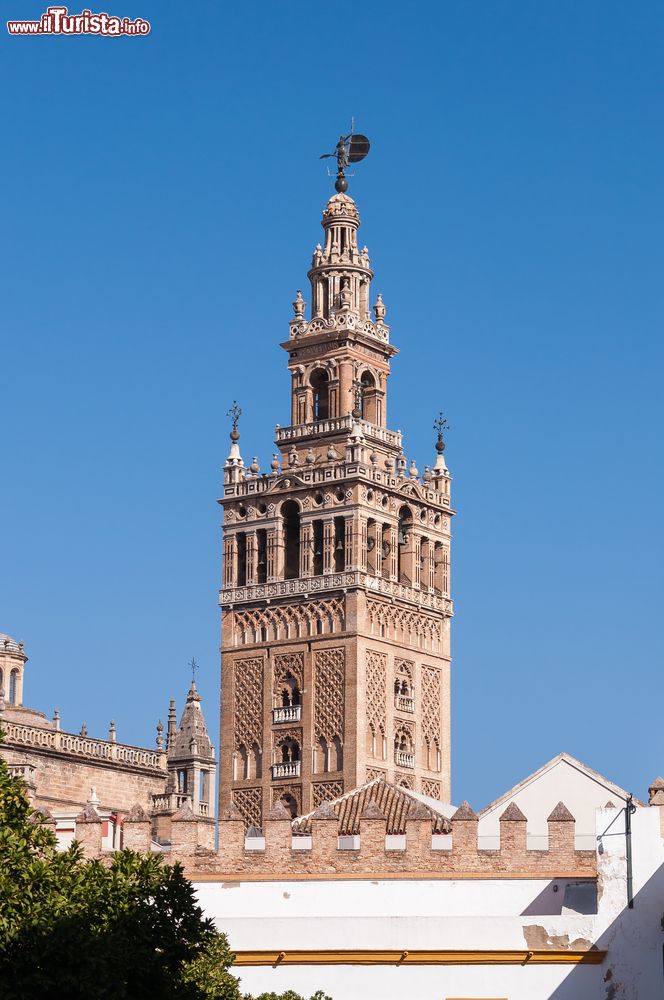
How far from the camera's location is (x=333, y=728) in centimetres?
7688

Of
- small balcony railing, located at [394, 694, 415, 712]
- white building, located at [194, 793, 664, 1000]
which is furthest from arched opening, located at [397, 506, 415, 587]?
white building, located at [194, 793, 664, 1000]

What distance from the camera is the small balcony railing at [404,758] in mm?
77875

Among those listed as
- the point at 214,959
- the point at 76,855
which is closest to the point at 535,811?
the point at 214,959

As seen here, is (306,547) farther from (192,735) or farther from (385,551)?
(192,735)

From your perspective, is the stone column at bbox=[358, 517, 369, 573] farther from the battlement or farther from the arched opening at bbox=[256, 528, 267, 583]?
the battlement

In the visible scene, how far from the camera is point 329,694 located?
7744cm

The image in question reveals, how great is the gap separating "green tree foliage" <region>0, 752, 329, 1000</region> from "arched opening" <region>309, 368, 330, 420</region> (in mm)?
46737

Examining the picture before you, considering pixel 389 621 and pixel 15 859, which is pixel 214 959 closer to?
pixel 15 859

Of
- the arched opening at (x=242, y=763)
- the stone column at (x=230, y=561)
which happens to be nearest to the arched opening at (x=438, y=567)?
the stone column at (x=230, y=561)

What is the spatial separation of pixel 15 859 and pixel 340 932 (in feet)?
33.8

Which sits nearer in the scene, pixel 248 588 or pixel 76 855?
pixel 76 855

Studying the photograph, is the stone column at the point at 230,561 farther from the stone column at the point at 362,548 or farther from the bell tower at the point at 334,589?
the stone column at the point at 362,548

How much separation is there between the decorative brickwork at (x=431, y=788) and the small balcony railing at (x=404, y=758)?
933 millimetres

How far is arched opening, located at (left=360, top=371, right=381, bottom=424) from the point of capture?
82125 mm
